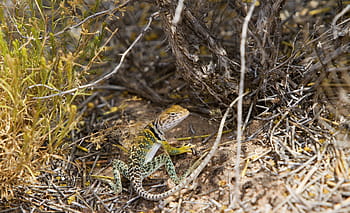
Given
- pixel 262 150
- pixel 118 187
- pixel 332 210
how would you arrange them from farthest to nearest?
pixel 118 187 → pixel 262 150 → pixel 332 210

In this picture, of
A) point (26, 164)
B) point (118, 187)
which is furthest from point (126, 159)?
point (26, 164)

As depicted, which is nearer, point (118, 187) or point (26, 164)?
point (26, 164)

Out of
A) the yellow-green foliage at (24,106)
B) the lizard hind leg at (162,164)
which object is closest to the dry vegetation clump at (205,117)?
the yellow-green foliage at (24,106)

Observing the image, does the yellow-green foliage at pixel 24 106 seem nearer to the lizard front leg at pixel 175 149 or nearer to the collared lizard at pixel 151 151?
the collared lizard at pixel 151 151

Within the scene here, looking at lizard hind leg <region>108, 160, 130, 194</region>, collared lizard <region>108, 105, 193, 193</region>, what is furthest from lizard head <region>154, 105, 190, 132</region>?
lizard hind leg <region>108, 160, 130, 194</region>

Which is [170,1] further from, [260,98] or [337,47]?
[337,47]

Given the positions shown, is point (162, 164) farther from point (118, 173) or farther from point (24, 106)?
point (24, 106)
